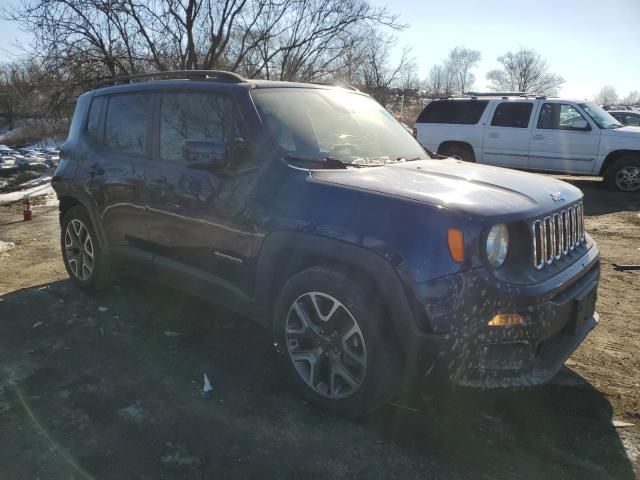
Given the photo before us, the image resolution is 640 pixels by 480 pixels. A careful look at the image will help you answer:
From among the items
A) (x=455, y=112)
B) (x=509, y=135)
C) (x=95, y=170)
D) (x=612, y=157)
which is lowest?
(x=612, y=157)

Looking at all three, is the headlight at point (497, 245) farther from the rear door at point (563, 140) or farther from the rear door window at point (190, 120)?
the rear door at point (563, 140)

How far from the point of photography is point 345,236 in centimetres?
258

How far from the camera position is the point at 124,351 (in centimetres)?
366

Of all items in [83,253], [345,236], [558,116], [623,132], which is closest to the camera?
[345,236]

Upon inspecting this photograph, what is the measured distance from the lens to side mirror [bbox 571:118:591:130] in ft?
34.4

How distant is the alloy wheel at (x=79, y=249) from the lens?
4.63m

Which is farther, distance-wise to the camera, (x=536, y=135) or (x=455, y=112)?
(x=455, y=112)

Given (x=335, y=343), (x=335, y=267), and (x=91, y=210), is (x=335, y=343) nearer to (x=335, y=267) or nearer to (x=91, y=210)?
Result: (x=335, y=267)

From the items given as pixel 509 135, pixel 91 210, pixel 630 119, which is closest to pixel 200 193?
pixel 91 210

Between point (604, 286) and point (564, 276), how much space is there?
285 centimetres

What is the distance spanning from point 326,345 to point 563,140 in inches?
387

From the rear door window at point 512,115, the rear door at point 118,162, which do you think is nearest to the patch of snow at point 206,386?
the rear door at point 118,162

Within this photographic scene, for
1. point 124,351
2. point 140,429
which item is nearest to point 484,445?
point 140,429

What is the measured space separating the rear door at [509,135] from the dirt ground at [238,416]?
298 inches
